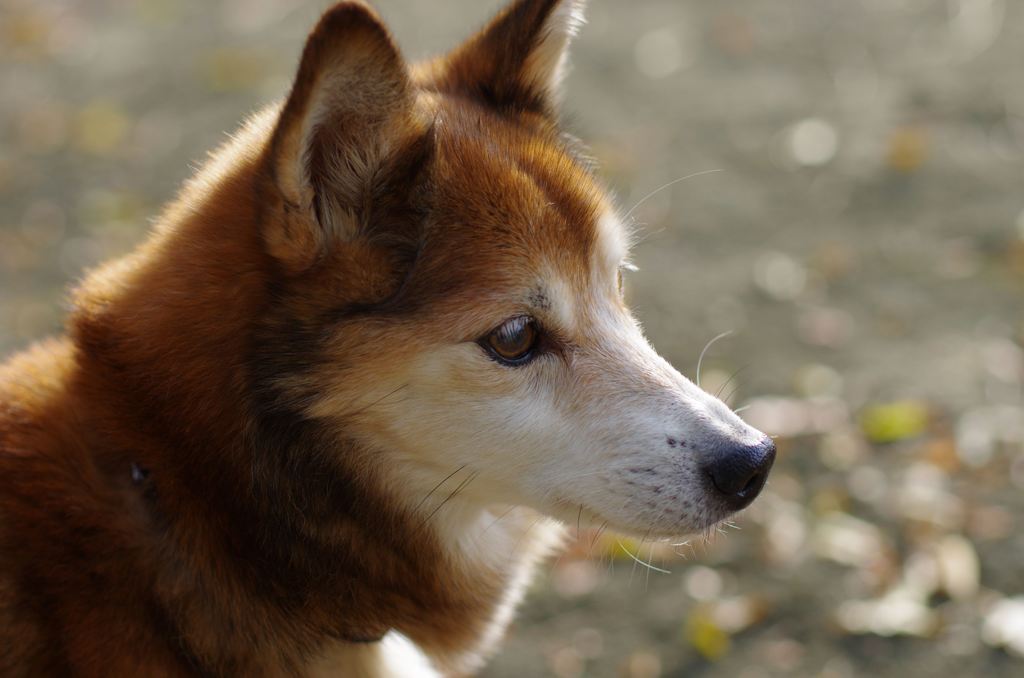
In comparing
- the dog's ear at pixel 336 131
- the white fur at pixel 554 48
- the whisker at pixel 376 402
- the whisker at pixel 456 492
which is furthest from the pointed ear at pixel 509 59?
the whisker at pixel 456 492

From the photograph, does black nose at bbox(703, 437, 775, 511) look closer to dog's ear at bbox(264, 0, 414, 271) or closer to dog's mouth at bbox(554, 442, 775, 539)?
dog's mouth at bbox(554, 442, 775, 539)

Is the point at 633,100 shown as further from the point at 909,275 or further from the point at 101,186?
the point at 101,186

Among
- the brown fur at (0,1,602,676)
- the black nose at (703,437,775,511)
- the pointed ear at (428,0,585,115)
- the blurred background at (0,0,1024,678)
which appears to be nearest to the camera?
the brown fur at (0,1,602,676)

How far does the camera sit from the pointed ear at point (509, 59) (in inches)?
127

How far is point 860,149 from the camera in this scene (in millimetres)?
6883

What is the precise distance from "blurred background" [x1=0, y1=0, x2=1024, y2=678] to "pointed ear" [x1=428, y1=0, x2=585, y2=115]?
0.41 m

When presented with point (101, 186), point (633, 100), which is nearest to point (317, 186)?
point (101, 186)

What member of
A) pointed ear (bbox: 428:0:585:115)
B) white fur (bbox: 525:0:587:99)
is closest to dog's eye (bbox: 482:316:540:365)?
pointed ear (bbox: 428:0:585:115)

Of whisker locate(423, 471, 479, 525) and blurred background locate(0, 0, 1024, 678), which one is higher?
whisker locate(423, 471, 479, 525)

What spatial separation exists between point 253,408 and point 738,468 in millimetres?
1179

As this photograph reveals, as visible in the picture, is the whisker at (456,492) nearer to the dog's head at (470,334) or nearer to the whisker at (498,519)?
the dog's head at (470,334)

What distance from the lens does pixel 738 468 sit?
2.70 metres

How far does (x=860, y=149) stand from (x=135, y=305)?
208 inches

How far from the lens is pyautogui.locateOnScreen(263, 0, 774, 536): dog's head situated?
2617mm
